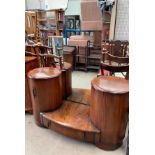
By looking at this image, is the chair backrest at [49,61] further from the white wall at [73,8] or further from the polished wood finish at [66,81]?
the white wall at [73,8]

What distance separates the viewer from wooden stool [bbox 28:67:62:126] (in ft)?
6.71

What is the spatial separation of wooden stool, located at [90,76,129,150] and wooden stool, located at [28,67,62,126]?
509mm

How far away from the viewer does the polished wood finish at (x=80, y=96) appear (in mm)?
2461

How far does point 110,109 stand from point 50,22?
4370 millimetres

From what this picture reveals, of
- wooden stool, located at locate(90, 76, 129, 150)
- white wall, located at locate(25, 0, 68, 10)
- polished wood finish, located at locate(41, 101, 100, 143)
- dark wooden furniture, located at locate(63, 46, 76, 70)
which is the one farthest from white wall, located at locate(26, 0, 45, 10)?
wooden stool, located at locate(90, 76, 129, 150)

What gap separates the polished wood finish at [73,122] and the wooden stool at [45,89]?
94mm

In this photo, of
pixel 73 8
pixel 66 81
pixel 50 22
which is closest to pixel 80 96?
pixel 66 81

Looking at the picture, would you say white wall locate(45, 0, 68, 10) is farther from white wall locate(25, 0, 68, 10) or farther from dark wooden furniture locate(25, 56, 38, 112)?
dark wooden furniture locate(25, 56, 38, 112)

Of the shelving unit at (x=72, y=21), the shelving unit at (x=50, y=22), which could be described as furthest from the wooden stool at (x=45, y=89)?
the shelving unit at (x=72, y=21)

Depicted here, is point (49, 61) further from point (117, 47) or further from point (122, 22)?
point (122, 22)

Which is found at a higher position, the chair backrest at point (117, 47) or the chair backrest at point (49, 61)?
the chair backrest at point (117, 47)

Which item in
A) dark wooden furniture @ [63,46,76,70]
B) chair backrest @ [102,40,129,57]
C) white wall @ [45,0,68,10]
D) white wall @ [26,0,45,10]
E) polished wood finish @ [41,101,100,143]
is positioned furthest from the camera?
white wall @ [26,0,45,10]
